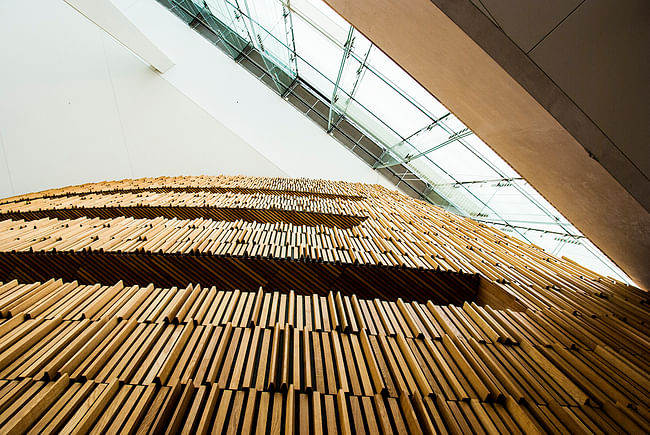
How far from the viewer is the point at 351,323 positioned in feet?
7.71

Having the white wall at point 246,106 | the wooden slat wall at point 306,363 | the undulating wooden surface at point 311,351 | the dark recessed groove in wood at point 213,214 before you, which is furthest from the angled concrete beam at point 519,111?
the white wall at point 246,106

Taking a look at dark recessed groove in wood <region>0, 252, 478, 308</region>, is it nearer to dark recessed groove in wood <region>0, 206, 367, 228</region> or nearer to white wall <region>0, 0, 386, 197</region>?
dark recessed groove in wood <region>0, 206, 367, 228</region>

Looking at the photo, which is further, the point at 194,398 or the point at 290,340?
the point at 290,340

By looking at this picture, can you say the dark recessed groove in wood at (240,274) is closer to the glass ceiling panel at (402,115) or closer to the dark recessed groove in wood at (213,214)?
the dark recessed groove in wood at (213,214)

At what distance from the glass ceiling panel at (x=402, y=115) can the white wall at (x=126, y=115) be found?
2.47 meters

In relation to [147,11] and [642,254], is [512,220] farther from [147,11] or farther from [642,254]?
[147,11]

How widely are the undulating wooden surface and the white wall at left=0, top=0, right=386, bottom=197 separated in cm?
775

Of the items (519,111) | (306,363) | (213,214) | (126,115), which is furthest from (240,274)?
(126,115)

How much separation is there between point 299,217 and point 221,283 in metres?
2.57

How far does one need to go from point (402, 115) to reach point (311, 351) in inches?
338

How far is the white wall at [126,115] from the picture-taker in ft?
28.9

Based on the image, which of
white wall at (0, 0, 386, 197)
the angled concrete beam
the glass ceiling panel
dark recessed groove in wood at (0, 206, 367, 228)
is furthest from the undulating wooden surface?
white wall at (0, 0, 386, 197)

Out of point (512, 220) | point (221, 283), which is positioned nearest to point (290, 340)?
point (221, 283)

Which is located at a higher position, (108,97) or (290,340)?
(108,97)
